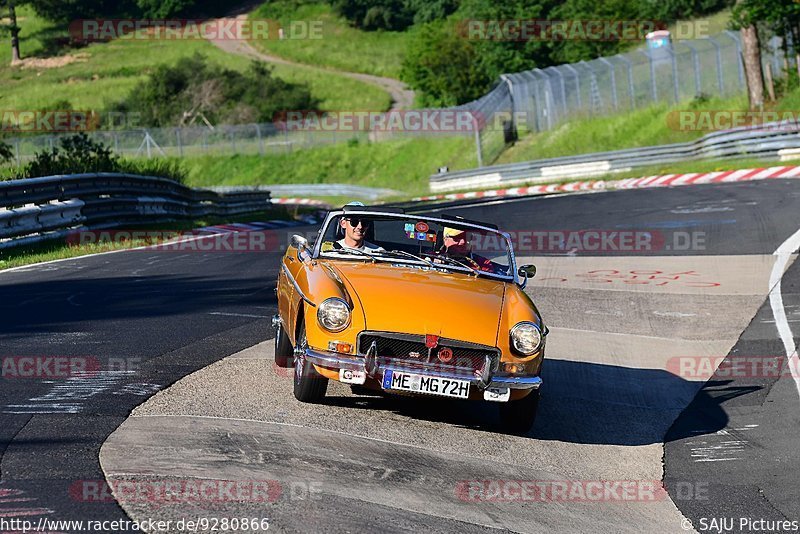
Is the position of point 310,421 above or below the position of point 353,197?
above

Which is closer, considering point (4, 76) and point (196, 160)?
point (196, 160)

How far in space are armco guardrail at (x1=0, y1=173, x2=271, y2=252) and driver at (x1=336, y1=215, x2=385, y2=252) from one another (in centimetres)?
962

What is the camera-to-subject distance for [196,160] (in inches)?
2425

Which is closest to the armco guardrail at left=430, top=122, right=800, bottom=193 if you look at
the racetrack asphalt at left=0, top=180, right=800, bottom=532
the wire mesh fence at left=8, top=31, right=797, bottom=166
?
the wire mesh fence at left=8, top=31, right=797, bottom=166

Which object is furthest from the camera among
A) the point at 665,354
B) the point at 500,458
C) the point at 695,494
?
the point at 665,354

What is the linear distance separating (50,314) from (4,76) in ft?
288

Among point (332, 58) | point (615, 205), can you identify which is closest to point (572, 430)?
point (615, 205)

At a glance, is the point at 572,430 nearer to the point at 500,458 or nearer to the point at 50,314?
the point at 500,458

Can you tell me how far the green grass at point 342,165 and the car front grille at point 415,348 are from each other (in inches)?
1880

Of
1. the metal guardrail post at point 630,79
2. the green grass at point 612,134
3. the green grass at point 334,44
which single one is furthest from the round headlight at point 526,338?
the green grass at point 334,44
